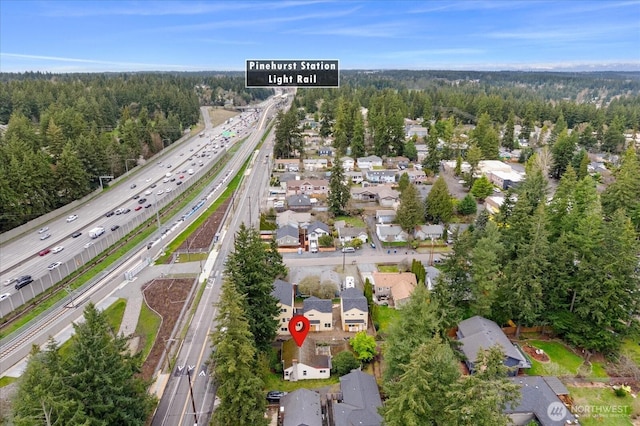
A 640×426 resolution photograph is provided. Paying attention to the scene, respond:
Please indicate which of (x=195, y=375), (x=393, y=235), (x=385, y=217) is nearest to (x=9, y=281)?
(x=195, y=375)

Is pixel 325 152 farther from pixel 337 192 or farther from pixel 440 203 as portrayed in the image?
pixel 440 203

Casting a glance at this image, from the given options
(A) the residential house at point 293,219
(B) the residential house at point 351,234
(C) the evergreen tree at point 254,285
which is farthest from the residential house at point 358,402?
(A) the residential house at point 293,219

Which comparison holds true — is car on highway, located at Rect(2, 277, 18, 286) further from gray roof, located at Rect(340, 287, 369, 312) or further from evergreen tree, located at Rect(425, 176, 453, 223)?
evergreen tree, located at Rect(425, 176, 453, 223)

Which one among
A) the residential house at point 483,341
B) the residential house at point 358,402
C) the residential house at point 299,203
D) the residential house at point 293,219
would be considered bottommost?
the residential house at point 358,402

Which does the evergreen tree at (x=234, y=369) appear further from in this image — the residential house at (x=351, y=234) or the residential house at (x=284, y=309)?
the residential house at (x=351, y=234)

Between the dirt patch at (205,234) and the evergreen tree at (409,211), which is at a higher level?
the evergreen tree at (409,211)

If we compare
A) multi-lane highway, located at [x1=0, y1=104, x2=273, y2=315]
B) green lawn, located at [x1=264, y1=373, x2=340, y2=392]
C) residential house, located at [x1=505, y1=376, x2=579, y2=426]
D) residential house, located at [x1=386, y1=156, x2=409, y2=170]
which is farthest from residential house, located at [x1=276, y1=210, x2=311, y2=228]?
residential house, located at [x1=505, y1=376, x2=579, y2=426]

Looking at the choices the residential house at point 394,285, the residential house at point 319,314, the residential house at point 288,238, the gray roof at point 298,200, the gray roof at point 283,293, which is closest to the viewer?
the residential house at point 319,314
